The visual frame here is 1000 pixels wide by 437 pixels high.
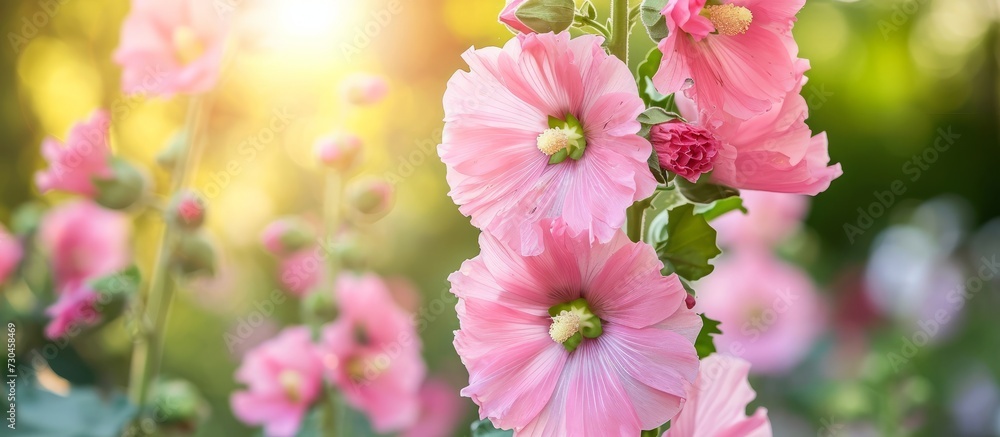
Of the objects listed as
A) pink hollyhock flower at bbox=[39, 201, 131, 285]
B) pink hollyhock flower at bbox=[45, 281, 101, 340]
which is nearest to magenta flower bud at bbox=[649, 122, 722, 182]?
pink hollyhock flower at bbox=[45, 281, 101, 340]

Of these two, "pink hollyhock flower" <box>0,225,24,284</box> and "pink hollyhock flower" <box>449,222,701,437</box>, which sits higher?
"pink hollyhock flower" <box>449,222,701,437</box>

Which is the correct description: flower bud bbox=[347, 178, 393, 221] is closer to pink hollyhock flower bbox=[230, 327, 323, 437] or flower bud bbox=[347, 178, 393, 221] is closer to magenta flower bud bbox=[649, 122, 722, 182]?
pink hollyhock flower bbox=[230, 327, 323, 437]

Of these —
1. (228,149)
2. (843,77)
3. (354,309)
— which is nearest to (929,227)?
(843,77)

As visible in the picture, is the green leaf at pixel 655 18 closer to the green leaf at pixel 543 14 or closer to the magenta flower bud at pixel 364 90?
the green leaf at pixel 543 14

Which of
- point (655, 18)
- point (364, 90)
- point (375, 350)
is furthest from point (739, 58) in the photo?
point (375, 350)

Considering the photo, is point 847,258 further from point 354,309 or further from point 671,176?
point 671,176

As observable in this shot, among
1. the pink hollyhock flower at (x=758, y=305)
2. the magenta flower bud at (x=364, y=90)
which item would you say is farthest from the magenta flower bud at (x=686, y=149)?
the pink hollyhock flower at (x=758, y=305)

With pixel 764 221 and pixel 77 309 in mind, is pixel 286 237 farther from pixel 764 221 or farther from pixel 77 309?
pixel 764 221
